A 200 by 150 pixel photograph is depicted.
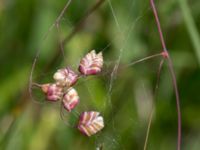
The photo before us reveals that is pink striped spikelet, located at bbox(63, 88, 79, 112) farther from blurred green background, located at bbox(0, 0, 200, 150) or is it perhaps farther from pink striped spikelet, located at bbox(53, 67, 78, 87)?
blurred green background, located at bbox(0, 0, 200, 150)

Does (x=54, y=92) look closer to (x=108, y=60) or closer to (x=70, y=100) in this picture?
(x=70, y=100)

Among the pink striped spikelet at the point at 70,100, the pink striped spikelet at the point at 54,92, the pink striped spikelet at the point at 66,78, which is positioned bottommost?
the pink striped spikelet at the point at 70,100

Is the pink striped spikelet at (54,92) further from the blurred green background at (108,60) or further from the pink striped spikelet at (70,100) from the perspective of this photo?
the blurred green background at (108,60)

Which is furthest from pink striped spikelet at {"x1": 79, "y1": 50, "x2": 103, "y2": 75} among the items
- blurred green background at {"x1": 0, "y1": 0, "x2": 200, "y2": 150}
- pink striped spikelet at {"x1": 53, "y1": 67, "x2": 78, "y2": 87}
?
blurred green background at {"x1": 0, "y1": 0, "x2": 200, "y2": 150}

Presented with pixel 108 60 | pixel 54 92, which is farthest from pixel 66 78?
pixel 108 60

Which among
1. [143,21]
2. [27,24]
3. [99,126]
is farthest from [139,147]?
[99,126]

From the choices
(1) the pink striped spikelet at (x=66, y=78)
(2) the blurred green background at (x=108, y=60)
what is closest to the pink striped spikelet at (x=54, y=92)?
(1) the pink striped spikelet at (x=66, y=78)
